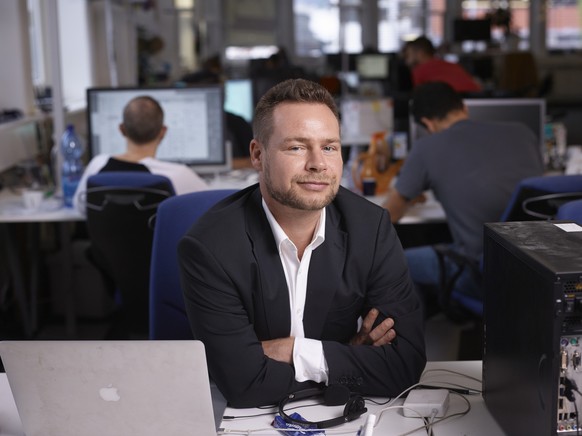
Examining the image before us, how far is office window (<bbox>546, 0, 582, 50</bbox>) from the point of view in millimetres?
15039

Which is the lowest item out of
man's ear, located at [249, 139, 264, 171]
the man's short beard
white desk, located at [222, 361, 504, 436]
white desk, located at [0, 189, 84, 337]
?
white desk, located at [0, 189, 84, 337]

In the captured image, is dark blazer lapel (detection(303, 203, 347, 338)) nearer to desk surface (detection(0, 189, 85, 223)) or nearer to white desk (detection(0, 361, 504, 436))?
white desk (detection(0, 361, 504, 436))


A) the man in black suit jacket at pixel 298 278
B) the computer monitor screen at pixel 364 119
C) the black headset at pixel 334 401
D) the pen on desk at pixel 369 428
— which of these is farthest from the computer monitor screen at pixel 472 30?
the pen on desk at pixel 369 428

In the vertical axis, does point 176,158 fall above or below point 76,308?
above

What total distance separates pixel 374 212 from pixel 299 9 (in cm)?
1320

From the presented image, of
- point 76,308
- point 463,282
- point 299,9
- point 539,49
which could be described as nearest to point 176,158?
point 76,308

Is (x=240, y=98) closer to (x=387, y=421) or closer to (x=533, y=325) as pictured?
(x=387, y=421)

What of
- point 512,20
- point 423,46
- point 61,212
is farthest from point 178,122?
point 512,20

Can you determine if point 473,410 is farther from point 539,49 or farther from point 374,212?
point 539,49

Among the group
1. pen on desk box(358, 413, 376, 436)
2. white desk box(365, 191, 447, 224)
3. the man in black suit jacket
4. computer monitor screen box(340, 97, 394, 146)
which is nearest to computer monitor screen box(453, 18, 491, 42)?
computer monitor screen box(340, 97, 394, 146)

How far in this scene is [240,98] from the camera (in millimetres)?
5488

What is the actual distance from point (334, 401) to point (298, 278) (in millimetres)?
285

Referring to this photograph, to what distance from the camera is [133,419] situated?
1.46 meters

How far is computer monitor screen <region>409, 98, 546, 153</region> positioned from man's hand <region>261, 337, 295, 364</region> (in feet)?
8.61
